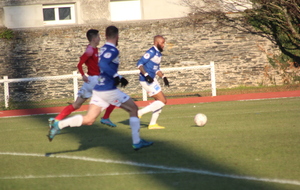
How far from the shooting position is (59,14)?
2911 centimetres

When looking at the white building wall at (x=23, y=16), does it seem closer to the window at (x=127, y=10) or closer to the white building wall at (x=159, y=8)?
the window at (x=127, y=10)

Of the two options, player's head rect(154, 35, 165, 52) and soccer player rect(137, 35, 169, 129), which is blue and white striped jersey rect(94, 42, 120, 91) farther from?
player's head rect(154, 35, 165, 52)

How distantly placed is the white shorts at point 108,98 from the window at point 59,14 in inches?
868

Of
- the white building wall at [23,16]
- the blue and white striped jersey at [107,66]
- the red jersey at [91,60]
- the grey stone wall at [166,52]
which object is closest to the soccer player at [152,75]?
the red jersey at [91,60]

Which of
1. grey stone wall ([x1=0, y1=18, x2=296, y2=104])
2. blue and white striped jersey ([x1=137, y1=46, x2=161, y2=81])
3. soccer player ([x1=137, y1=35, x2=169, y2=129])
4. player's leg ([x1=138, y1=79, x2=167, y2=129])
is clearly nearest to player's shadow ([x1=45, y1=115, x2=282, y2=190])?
player's leg ([x1=138, y1=79, x2=167, y2=129])

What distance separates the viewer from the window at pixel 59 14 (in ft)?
94.8

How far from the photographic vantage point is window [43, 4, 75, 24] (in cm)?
2891

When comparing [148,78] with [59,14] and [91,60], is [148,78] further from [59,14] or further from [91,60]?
[59,14]

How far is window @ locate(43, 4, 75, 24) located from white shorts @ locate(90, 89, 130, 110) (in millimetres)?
22051

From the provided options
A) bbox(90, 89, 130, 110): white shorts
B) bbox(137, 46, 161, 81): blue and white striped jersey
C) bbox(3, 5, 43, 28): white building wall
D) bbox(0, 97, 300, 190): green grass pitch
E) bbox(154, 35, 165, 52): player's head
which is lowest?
bbox(0, 97, 300, 190): green grass pitch

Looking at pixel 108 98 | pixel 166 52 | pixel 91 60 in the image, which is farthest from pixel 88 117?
pixel 166 52

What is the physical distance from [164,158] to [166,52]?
18.1 metres

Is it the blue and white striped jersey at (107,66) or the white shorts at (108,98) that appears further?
the white shorts at (108,98)

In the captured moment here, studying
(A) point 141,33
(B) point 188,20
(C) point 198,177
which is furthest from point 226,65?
(C) point 198,177
